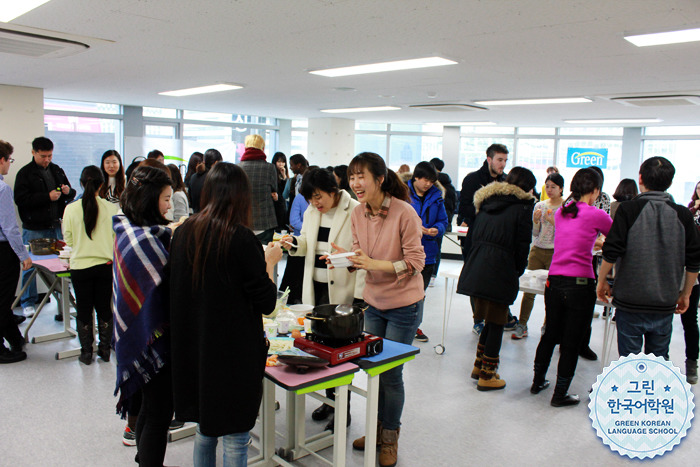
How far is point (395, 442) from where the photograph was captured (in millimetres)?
2645

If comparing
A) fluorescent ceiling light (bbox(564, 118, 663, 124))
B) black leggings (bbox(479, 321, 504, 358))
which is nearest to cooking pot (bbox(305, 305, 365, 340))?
black leggings (bbox(479, 321, 504, 358))

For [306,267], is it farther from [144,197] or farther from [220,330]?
[220,330]

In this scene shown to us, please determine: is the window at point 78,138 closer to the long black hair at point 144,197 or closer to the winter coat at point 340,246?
the winter coat at point 340,246

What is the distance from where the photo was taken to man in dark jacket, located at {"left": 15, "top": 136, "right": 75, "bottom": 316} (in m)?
4.90

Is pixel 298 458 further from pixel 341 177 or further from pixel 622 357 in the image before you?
pixel 341 177

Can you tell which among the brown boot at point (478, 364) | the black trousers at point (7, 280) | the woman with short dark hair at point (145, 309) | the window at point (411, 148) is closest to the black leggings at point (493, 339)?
the brown boot at point (478, 364)

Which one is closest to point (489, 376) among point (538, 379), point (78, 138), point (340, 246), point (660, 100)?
point (538, 379)

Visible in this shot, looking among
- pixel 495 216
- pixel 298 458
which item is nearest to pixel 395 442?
pixel 298 458

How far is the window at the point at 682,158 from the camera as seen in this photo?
1012 centimetres

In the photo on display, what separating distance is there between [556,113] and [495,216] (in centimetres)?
524

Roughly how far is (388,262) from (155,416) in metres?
1.22

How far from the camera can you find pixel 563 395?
3.42 m

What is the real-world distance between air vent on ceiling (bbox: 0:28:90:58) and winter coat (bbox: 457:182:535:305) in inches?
127

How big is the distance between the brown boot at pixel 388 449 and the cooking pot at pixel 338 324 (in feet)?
2.38
